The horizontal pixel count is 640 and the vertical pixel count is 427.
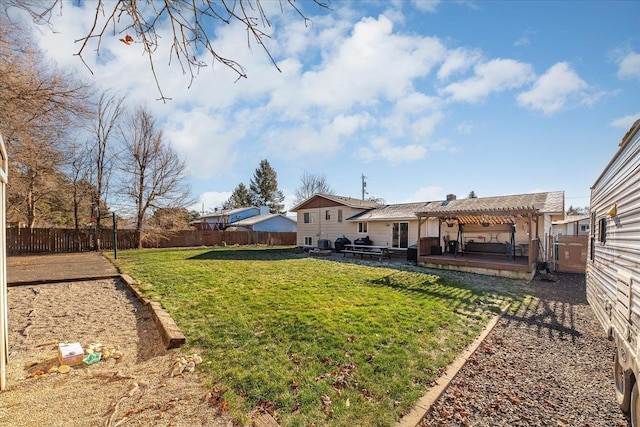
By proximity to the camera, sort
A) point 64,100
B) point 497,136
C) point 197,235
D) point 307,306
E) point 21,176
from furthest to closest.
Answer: point 197,235 → point 497,136 → point 21,176 → point 64,100 → point 307,306

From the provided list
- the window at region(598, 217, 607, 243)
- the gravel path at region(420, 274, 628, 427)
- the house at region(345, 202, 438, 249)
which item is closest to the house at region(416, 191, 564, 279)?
Answer: the house at region(345, 202, 438, 249)

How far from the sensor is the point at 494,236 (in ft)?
46.9

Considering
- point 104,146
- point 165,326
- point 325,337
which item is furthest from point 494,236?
point 104,146

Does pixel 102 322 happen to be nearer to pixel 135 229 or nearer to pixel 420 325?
pixel 420 325

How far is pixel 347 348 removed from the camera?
13.0 ft

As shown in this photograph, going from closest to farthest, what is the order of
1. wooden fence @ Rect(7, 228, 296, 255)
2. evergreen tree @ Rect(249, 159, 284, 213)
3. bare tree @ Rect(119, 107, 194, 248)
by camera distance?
wooden fence @ Rect(7, 228, 296, 255)
bare tree @ Rect(119, 107, 194, 248)
evergreen tree @ Rect(249, 159, 284, 213)

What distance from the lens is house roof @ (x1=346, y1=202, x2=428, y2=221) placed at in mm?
16922

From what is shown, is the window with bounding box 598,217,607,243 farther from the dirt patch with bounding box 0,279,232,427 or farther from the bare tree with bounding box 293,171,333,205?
the bare tree with bounding box 293,171,333,205

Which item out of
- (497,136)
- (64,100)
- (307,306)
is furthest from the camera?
(497,136)

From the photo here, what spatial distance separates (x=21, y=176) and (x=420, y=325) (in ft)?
48.1

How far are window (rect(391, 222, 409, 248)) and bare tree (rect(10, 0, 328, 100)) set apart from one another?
1614cm

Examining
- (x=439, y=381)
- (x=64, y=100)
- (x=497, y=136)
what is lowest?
(x=439, y=381)

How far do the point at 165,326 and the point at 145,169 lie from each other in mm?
20636

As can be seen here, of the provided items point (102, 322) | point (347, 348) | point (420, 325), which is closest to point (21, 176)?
point (102, 322)
